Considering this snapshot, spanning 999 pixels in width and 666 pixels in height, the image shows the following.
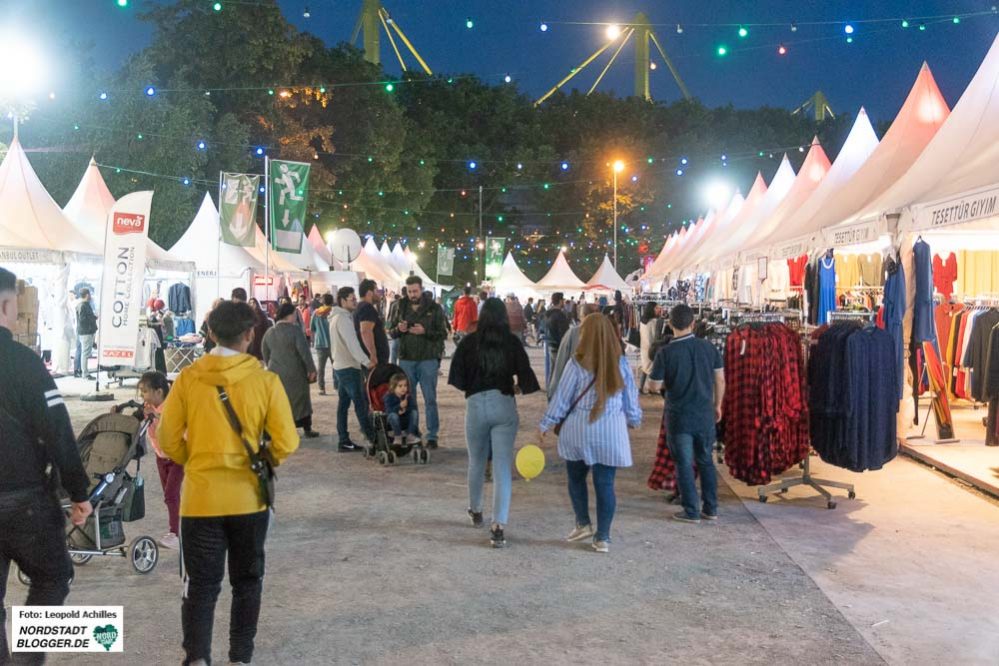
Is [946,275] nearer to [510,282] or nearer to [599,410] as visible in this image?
[599,410]

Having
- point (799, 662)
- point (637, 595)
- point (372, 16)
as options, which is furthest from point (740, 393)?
point (372, 16)

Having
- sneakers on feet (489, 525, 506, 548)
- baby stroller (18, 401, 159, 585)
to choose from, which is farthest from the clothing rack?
baby stroller (18, 401, 159, 585)

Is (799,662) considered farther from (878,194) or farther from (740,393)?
(878,194)

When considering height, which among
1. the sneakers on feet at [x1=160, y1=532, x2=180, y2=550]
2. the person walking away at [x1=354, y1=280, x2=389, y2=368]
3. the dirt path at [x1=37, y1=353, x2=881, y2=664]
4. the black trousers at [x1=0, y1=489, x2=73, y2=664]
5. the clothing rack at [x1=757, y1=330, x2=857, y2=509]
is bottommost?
the dirt path at [x1=37, y1=353, x2=881, y2=664]

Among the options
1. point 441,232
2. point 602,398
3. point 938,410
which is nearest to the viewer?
point 602,398

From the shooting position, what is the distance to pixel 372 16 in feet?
188

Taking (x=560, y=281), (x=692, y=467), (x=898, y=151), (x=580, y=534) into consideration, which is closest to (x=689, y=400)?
(x=692, y=467)

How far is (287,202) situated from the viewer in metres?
17.2

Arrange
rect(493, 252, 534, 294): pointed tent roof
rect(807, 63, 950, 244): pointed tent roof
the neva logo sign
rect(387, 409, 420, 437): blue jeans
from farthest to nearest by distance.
A: rect(493, 252, 534, 294): pointed tent roof < the neva logo sign < rect(807, 63, 950, 244): pointed tent roof < rect(387, 409, 420, 437): blue jeans

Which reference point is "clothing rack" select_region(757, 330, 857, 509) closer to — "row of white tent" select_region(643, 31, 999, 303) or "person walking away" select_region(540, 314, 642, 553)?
"row of white tent" select_region(643, 31, 999, 303)

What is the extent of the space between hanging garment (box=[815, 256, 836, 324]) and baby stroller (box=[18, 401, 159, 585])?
7.70m

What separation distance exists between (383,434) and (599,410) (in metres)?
4.05

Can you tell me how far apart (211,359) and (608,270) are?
1282 inches

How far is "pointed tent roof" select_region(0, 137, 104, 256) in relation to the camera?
1681 centimetres
